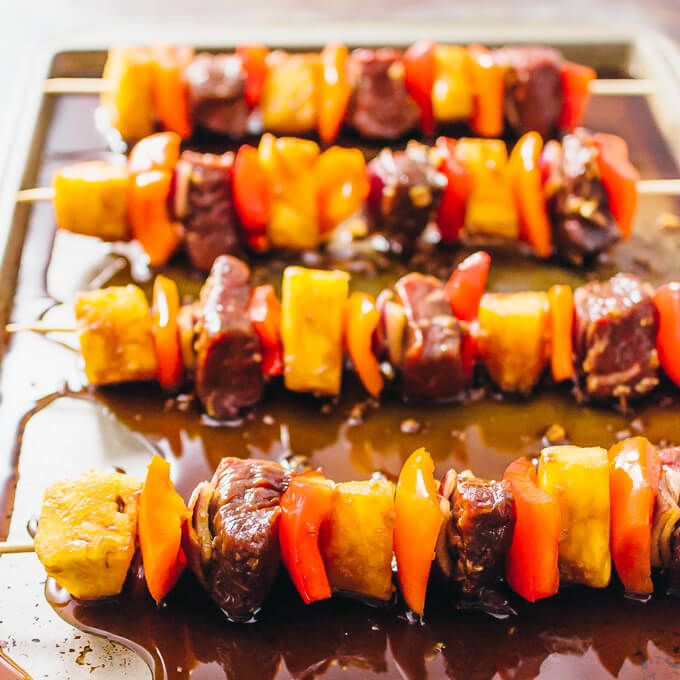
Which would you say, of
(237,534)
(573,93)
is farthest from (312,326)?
(573,93)

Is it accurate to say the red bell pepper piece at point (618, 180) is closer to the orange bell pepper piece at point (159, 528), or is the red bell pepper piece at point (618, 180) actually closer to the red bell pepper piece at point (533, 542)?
the red bell pepper piece at point (533, 542)

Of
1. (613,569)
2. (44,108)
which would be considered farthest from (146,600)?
(44,108)

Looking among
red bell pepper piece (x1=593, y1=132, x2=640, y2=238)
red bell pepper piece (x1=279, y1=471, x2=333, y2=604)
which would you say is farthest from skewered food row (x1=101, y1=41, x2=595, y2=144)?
red bell pepper piece (x1=279, y1=471, x2=333, y2=604)

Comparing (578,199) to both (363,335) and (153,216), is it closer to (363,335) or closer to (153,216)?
(363,335)

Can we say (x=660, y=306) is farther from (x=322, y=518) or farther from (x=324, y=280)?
(x=322, y=518)

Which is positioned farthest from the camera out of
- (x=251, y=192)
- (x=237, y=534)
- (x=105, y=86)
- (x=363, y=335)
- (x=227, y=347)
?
(x=105, y=86)

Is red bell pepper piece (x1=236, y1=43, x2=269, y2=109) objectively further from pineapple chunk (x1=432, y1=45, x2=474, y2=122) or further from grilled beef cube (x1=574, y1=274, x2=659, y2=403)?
grilled beef cube (x1=574, y1=274, x2=659, y2=403)
